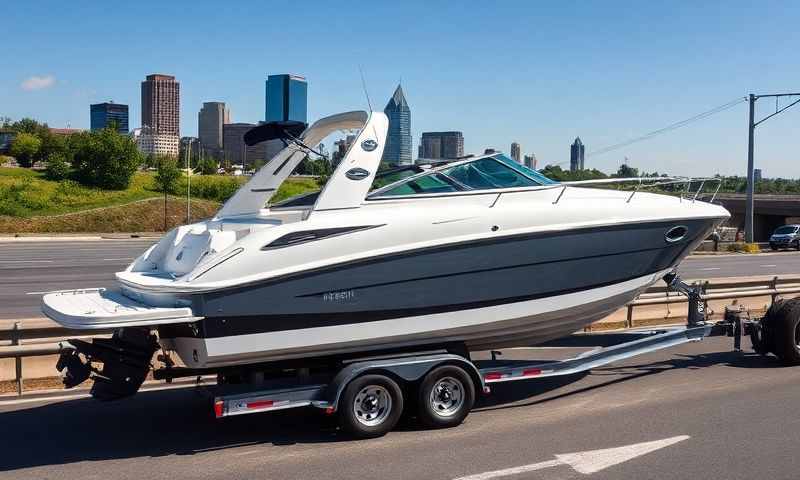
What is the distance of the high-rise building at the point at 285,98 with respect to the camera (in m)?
9.05

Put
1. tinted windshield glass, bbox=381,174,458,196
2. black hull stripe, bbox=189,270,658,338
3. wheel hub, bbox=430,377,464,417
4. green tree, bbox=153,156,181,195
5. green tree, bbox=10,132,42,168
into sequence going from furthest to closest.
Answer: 1. green tree, bbox=10,132,42,168
2. green tree, bbox=153,156,181,195
3. tinted windshield glass, bbox=381,174,458,196
4. wheel hub, bbox=430,377,464,417
5. black hull stripe, bbox=189,270,658,338

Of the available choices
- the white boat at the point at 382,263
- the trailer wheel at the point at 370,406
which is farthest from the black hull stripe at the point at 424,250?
the trailer wheel at the point at 370,406

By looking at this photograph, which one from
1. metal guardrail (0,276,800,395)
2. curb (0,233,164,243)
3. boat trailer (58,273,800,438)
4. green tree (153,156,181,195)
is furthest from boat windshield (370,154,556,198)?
green tree (153,156,181,195)

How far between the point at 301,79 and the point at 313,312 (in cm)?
398

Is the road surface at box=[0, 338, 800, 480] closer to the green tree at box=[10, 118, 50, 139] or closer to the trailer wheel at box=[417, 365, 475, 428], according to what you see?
the trailer wheel at box=[417, 365, 475, 428]

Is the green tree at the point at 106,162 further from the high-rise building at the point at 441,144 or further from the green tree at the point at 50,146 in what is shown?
the high-rise building at the point at 441,144

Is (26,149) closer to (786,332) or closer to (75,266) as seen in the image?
(75,266)

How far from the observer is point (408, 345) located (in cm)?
755

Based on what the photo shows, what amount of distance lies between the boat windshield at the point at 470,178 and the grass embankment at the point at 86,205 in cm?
4783

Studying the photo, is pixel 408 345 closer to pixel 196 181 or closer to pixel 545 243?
pixel 545 243

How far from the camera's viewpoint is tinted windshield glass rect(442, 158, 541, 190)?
8234 mm

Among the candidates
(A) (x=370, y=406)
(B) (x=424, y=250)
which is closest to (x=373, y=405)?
(A) (x=370, y=406)

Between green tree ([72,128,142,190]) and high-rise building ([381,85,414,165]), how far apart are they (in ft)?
188

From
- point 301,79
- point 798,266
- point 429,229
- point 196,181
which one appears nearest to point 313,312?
point 429,229
